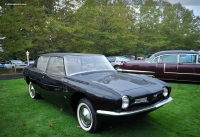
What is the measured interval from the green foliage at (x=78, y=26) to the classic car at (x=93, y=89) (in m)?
12.6

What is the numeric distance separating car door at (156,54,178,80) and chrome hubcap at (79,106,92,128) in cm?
563

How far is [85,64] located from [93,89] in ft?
4.19

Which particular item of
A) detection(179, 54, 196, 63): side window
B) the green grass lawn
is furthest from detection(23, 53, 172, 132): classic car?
detection(179, 54, 196, 63): side window

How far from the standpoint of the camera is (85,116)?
11.2 ft

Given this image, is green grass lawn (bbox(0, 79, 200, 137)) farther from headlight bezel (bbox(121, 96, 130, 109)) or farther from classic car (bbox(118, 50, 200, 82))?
classic car (bbox(118, 50, 200, 82))

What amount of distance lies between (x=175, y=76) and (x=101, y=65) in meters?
4.76

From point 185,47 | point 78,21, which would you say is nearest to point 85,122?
point 78,21

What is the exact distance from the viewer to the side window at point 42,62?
4.90 metres

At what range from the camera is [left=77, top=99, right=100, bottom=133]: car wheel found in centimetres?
315

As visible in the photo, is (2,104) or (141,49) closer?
(2,104)

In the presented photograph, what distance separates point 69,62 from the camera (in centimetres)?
418

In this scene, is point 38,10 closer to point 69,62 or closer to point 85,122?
point 69,62

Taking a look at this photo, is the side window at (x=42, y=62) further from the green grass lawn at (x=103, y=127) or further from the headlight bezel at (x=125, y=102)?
the headlight bezel at (x=125, y=102)

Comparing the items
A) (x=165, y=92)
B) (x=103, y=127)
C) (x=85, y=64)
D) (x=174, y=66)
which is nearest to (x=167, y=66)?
(x=174, y=66)
